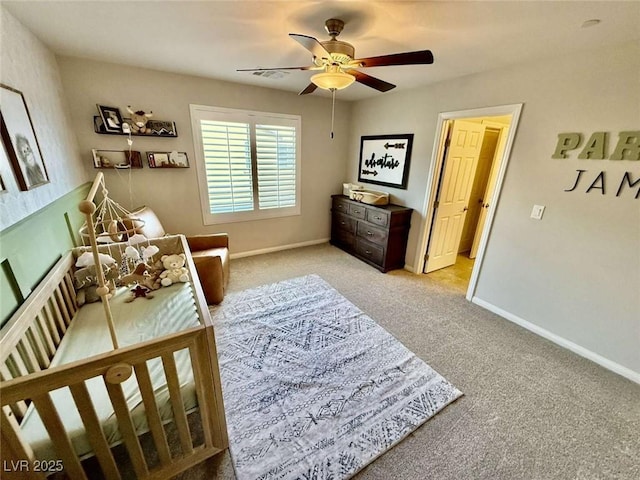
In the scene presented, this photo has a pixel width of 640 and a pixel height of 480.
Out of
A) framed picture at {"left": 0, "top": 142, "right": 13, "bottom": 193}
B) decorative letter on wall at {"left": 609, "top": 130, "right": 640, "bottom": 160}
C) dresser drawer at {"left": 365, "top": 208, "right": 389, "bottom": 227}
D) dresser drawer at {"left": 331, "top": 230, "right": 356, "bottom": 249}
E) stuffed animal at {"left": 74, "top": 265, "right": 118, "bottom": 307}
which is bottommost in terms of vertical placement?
dresser drawer at {"left": 331, "top": 230, "right": 356, "bottom": 249}

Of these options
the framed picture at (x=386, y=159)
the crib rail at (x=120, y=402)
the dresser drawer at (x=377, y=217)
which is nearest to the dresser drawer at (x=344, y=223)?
the dresser drawer at (x=377, y=217)

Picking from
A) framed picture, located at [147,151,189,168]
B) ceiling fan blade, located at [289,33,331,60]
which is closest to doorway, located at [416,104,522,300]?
ceiling fan blade, located at [289,33,331,60]

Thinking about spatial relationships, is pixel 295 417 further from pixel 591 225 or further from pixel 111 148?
pixel 111 148

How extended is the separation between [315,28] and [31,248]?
2.21 metres

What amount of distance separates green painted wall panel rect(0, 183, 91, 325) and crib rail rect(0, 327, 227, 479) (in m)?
0.52

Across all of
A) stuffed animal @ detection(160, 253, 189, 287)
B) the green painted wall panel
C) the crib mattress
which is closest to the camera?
the crib mattress

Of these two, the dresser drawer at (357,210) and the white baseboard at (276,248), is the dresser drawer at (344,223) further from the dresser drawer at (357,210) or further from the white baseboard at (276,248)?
the white baseboard at (276,248)

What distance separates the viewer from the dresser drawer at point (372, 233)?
11.2 feet

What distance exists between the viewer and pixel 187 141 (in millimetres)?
3098

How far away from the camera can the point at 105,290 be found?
966 mm

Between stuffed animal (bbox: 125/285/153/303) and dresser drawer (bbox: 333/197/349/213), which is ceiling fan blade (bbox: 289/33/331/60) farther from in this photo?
dresser drawer (bbox: 333/197/349/213)

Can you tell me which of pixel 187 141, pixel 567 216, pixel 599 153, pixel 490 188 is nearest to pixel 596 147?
pixel 599 153

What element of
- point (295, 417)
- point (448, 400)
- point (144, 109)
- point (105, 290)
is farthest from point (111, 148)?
point (448, 400)

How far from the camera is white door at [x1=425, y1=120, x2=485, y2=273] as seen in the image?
3127 millimetres
